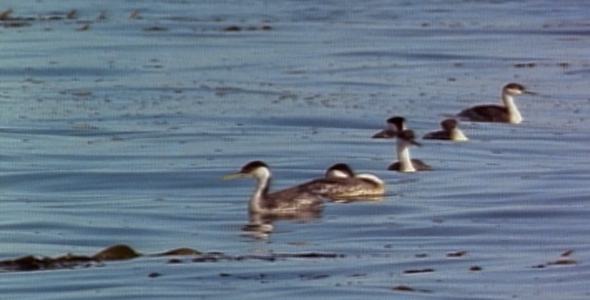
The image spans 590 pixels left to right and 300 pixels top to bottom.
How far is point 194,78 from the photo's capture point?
31.4 metres

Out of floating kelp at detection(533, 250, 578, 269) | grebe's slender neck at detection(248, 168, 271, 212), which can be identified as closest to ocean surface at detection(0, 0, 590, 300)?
floating kelp at detection(533, 250, 578, 269)

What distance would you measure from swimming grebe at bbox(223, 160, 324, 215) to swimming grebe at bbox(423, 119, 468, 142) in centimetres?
452

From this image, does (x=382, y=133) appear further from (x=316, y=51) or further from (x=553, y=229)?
(x=316, y=51)

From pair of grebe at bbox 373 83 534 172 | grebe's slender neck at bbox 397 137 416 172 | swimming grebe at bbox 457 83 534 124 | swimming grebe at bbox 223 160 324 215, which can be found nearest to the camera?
swimming grebe at bbox 223 160 324 215

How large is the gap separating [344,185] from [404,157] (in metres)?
2.18

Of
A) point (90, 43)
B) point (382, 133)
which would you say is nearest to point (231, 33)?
point (90, 43)

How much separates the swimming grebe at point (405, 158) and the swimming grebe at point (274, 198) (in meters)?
2.36

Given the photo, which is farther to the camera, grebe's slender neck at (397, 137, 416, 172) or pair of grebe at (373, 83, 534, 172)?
pair of grebe at (373, 83, 534, 172)

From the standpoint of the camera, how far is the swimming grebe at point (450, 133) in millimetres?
23234

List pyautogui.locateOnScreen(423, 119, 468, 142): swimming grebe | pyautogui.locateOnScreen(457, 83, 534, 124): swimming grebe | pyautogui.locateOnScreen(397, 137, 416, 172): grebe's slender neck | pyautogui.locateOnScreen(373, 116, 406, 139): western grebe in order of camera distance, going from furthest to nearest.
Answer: pyautogui.locateOnScreen(457, 83, 534, 124): swimming grebe
pyautogui.locateOnScreen(423, 119, 468, 142): swimming grebe
pyautogui.locateOnScreen(373, 116, 406, 139): western grebe
pyautogui.locateOnScreen(397, 137, 416, 172): grebe's slender neck

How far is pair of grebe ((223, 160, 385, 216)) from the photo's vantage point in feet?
60.4

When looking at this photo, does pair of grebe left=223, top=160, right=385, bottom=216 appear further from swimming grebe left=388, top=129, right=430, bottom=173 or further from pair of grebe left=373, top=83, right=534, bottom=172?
pair of grebe left=373, top=83, right=534, bottom=172

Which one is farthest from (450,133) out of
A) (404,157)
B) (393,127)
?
(404,157)

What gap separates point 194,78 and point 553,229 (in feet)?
52.5
